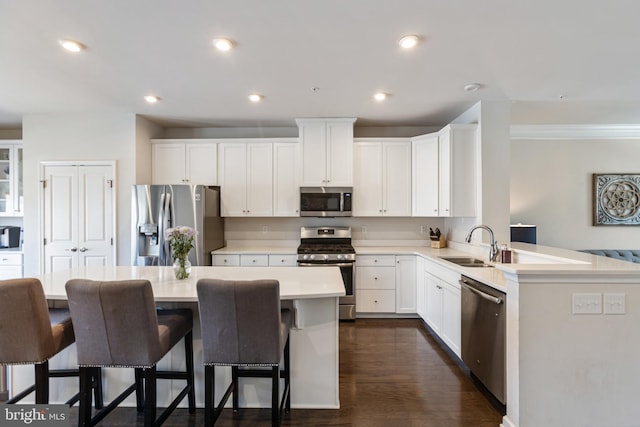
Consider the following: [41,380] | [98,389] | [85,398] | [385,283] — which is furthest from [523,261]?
[41,380]

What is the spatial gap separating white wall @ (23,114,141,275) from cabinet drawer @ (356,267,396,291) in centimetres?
307

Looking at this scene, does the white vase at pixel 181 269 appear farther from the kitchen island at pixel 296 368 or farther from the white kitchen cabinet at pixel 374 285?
the white kitchen cabinet at pixel 374 285

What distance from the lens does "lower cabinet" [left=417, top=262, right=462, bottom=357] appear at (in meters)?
2.79

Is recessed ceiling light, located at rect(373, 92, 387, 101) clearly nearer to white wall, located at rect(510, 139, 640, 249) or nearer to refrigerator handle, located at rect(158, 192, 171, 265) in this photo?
refrigerator handle, located at rect(158, 192, 171, 265)

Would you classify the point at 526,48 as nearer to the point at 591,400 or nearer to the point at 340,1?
the point at 340,1

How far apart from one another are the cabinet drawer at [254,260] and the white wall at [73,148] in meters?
1.53

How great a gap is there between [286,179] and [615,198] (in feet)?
16.9

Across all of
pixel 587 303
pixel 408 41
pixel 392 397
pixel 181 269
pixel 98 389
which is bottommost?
pixel 392 397

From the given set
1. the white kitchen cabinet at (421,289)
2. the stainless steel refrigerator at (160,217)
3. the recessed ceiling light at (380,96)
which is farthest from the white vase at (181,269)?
the white kitchen cabinet at (421,289)

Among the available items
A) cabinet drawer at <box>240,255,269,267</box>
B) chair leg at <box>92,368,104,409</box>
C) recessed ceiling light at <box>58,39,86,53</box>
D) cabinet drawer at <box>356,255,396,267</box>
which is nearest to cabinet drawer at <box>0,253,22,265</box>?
cabinet drawer at <box>240,255,269,267</box>

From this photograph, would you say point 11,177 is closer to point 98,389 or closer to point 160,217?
point 160,217

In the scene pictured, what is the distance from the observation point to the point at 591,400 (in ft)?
5.90

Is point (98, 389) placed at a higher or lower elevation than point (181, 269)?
lower

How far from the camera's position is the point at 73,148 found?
12.6ft
